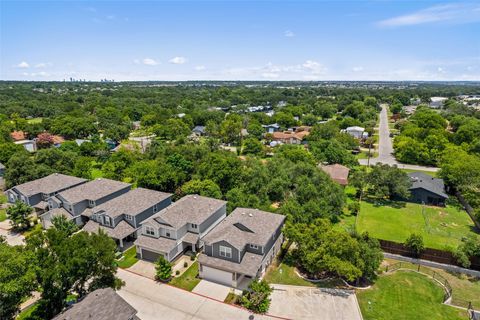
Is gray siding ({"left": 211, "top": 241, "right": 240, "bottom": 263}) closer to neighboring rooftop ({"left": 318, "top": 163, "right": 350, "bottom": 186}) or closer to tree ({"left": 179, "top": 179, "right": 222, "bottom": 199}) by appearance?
tree ({"left": 179, "top": 179, "right": 222, "bottom": 199})

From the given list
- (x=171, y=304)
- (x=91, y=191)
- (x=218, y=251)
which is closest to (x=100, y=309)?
(x=171, y=304)

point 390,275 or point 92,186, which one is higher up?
point 92,186

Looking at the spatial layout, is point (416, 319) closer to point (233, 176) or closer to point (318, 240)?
point (318, 240)

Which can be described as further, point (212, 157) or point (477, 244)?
point (212, 157)

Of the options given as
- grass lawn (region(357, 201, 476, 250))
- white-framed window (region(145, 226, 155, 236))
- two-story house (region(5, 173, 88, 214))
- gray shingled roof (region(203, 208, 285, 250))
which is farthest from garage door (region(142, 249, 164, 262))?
grass lawn (region(357, 201, 476, 250))

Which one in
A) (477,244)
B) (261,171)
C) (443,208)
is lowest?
(443,208)

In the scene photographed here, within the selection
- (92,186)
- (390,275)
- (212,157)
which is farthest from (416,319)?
(92,186)
